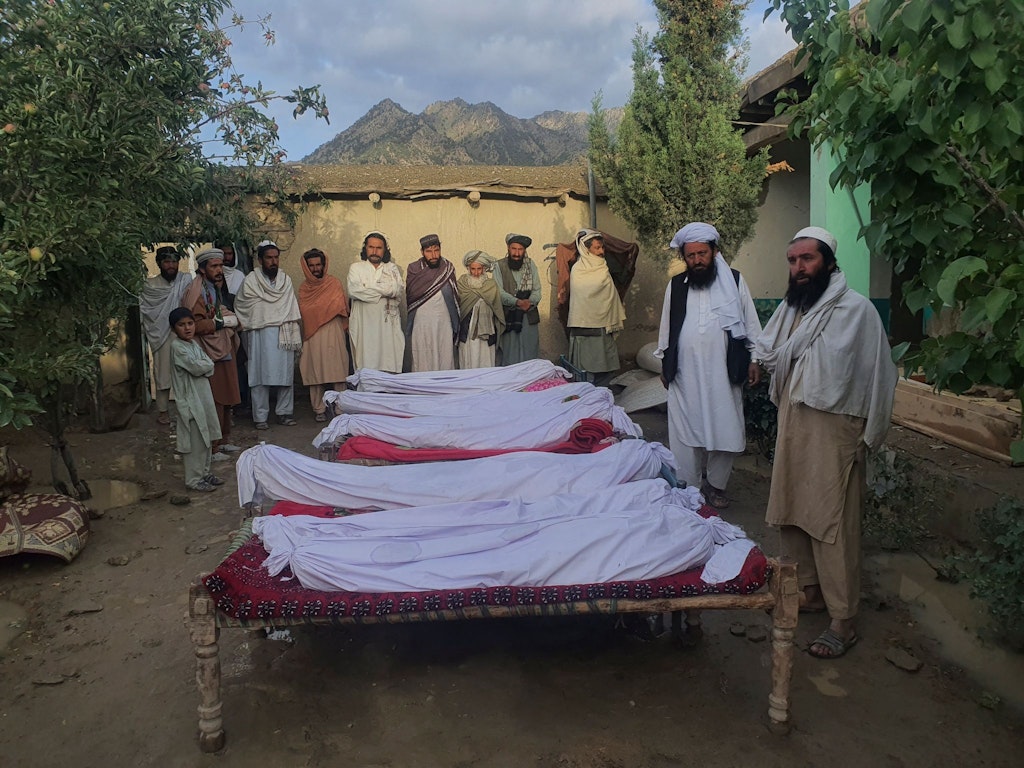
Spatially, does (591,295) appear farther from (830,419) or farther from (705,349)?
(830,419)

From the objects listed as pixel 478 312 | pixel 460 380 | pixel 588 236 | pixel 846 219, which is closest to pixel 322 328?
pixel 478 312

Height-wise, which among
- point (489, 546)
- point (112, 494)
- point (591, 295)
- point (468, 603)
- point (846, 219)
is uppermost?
point (846, 219)

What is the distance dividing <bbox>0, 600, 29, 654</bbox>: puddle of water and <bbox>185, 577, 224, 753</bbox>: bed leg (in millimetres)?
1638

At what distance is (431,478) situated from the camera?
338 centimetres

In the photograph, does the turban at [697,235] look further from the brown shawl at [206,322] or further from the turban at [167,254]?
the turban at [167,254]

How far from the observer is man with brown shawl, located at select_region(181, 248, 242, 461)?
624 centimetres

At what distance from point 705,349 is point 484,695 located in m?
2.78

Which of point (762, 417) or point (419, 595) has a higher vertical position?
point (762, 417)

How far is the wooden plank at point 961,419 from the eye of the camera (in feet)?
14.8

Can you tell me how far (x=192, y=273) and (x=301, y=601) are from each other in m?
5.99

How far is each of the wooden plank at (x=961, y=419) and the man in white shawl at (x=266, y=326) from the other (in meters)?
5.55

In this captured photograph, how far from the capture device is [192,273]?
297 inches

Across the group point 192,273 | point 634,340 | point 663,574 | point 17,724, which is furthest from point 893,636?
point 192,273

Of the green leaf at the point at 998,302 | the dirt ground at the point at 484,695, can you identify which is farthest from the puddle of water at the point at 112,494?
the green leaf at the point at 998,302
